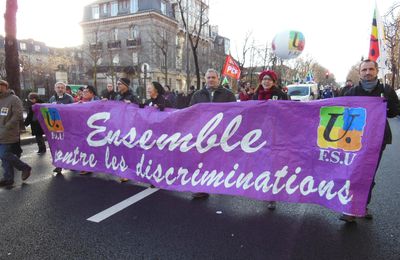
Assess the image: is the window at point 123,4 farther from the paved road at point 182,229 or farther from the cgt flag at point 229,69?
the paved road at point 182,229

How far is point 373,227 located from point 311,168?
0.93 metres

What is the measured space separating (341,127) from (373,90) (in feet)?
2.06

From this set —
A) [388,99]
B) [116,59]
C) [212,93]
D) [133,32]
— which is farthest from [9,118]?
[116,59]

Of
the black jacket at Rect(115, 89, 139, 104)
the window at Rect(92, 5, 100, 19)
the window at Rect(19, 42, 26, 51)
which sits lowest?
the black jacket at Rect(115, 89, 139, 104)

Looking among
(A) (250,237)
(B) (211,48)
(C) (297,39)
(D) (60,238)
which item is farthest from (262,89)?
(B) (211,48)

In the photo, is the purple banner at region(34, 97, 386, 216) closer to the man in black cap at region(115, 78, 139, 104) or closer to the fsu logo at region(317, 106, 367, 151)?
the fsu logo at region(317, 106, 367, 151)

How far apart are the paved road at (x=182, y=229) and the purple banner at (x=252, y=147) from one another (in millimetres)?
310

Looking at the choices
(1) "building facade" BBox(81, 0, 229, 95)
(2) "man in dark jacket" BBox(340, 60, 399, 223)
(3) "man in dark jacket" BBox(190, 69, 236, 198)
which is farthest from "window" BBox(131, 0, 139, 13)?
(2) "man in dark jacket" BBox(340, 60, 399, 223)

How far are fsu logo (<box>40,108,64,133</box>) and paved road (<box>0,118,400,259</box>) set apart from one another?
4.76ft

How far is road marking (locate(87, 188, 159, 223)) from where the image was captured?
4469 mm

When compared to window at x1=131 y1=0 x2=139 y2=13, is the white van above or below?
below

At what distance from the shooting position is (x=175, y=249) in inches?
142

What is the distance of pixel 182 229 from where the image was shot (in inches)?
161

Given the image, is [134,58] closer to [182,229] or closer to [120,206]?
[120,206]
